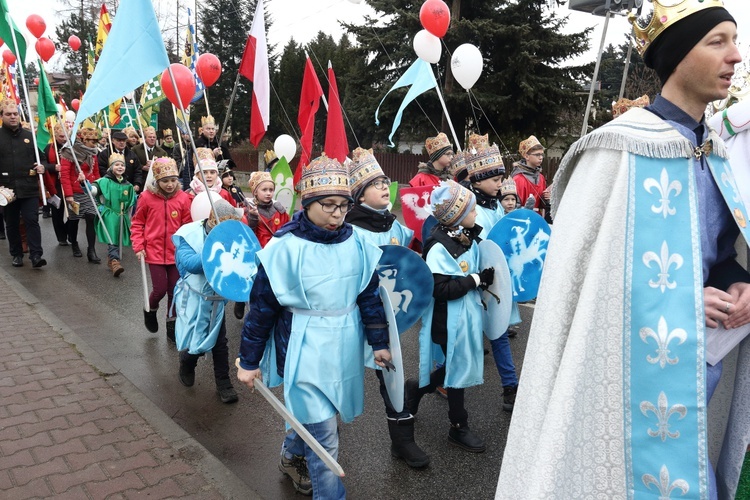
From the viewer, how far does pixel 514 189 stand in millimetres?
6566

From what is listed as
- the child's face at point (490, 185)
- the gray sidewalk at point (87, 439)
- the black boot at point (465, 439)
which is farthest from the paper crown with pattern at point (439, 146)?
the gray sidewalk at point (87, 439)

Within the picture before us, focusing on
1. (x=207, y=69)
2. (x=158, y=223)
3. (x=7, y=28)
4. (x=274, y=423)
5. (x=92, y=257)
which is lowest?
(x=92, y=257)

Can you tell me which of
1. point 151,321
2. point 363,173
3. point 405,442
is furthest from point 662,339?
point 151,321

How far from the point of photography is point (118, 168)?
9.54 meters

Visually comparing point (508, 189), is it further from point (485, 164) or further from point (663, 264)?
point (663, 264)

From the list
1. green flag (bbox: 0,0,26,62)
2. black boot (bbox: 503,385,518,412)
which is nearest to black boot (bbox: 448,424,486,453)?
black boot (bbox: 503,385,518,412)

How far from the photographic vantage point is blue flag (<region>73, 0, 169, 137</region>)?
14.6 ft

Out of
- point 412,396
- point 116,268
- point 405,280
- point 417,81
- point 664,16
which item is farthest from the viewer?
point 116,268

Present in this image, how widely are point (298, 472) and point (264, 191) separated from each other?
3.54 m

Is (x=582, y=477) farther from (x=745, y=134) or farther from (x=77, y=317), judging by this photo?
(x=77, y=317)

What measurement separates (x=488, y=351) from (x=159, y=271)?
10.8 feet

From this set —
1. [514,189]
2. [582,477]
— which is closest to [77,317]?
[514,189]

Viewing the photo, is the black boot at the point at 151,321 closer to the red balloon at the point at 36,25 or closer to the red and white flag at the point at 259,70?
the red and white flag at the point at 259,70

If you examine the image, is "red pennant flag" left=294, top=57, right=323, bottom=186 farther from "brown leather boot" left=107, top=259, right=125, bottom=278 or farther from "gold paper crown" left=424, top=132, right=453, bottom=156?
"brown leather boot" left=107, top=259, right=125, bottom=278
